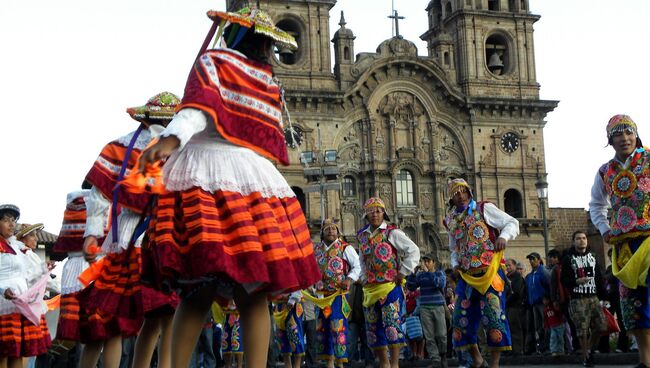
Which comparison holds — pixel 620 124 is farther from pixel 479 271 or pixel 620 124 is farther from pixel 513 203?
pixel 513 203

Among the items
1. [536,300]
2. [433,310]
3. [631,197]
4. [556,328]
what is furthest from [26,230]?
[536,300]

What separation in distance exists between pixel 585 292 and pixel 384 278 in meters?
3.83

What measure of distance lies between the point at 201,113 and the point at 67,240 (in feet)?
12.4

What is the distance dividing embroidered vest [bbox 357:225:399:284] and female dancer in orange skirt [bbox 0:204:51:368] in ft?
13.1

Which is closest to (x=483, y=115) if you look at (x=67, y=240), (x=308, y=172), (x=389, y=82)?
(x=389, y=82)

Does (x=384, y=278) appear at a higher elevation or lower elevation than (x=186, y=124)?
lower

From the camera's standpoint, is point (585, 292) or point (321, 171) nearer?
point (585, 292)

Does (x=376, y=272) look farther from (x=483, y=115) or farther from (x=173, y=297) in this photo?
(x=483, y=115)

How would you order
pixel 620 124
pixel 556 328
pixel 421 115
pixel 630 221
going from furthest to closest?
pixel 421 115, pixel 556 328, pixel 620 124, pixel 630 221

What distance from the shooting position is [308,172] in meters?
36.7

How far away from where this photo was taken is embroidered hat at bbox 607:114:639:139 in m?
8.63

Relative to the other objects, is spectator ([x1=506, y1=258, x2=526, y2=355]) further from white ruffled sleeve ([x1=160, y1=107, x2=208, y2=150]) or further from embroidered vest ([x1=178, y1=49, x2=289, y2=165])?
white ruffled sleeve ([x1=160, y1=107, x2=208, y2=150])

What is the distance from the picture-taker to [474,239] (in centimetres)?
1077

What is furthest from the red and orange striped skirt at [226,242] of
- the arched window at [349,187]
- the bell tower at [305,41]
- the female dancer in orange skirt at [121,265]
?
the arched window at [349,187]
